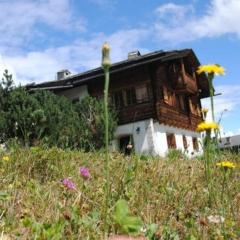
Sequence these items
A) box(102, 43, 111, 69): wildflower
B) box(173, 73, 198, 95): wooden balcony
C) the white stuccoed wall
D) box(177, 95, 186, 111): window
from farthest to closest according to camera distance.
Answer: box(177, 95, 186, 111): window
box(173, 73, 198, 95): wooden balcony
the white stuccoed wall
box(102, 43, 111, 69): wildflower

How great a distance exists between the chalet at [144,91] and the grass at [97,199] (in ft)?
73.3

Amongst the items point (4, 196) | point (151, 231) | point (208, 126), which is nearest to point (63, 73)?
point (4, 196)

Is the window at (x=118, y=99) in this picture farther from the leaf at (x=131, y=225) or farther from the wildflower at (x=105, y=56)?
the wildflower at (x=105, y=56)

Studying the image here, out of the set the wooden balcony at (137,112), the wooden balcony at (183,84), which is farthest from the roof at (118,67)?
the wooden balcony at (137,112)

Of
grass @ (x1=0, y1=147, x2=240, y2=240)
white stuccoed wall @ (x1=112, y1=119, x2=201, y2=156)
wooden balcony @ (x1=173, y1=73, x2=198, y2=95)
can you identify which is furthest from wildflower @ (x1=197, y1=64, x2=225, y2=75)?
wooden balcony @ (x1=173, y1=73, x2=198, y2=95)

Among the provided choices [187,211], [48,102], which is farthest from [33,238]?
[48,102]

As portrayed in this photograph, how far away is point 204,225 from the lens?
9.85 ft

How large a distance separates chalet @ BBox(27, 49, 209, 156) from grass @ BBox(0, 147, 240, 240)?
73.3 feet

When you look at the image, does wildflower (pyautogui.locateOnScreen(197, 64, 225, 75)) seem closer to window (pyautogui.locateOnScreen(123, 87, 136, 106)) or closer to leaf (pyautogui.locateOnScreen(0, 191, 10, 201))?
leaf (pyautogui.locateOnScreen(0, 191, 10, 201))

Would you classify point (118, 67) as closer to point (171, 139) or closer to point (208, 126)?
point (171, 139)

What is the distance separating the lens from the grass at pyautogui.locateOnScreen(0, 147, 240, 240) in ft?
9.34

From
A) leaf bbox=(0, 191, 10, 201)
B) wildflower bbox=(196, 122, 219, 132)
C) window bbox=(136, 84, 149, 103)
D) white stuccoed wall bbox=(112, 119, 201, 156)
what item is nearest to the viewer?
wildflower bbox=(196, 122, 219, 132)

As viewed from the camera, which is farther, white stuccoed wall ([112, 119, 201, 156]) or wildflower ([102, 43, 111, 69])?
white stuccoed wall ([112, 119, 201, 156])

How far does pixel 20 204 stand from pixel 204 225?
110 cm
